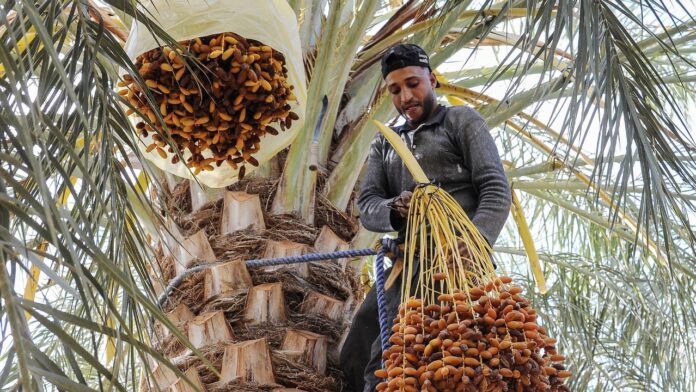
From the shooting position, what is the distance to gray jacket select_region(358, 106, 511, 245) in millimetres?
2617

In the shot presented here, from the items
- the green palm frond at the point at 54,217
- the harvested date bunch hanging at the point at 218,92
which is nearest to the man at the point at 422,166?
A: the harvested date bunch hanging at the point at 218,92

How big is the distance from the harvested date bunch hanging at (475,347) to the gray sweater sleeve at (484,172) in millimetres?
504

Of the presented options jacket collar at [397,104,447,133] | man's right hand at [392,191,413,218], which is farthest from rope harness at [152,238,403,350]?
jacket collar at [397,104,447,133]

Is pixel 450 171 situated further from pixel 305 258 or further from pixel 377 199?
pixel 305 258

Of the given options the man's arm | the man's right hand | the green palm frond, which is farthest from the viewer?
the man's arm

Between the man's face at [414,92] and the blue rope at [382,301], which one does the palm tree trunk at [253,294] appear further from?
the man's face at [414,92]

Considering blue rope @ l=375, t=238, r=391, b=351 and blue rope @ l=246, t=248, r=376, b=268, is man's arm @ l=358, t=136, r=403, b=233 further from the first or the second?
blue rope @ l=246, t=248, r=376, b=268

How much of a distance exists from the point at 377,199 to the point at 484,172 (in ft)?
1.07

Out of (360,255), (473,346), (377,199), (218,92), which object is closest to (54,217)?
(473,346)

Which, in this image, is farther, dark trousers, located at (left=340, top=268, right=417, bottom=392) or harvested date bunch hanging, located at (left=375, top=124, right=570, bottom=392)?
dark trousers, located at (left=340, top=268, right=417, bottom=392)

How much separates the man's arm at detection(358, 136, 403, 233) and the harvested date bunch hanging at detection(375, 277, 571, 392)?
59cm

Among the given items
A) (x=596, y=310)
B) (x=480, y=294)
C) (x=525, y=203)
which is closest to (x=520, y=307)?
(x=480, y=294)

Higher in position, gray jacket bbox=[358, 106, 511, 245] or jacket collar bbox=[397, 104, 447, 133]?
jacket collar bbox=[397, 104, 447, 133]

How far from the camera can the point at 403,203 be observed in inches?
101
